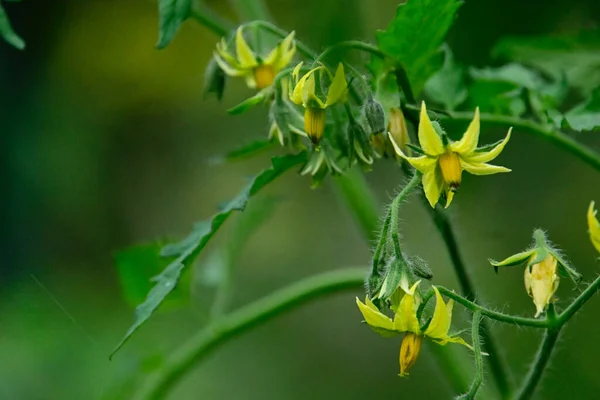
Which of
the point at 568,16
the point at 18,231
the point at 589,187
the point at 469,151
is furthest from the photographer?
the point at 18,231

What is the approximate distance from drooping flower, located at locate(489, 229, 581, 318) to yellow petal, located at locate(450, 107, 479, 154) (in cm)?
6

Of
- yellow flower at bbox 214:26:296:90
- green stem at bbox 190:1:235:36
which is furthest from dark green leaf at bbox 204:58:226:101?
green stem at bbox 190:1:235:36

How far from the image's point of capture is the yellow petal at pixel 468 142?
0.42 m

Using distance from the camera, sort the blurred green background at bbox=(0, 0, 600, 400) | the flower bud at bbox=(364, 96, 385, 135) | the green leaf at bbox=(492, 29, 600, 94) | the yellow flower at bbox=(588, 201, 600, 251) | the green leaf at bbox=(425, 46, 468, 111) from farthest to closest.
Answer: the blurred green background at bbox=(0, 0, 600, 400) < the green leaf at bbox=(492, 29, 600, 94) < the green leaf at bbox=(425, 46, 468, 111) < the flower bud at bbox=(364, 96, 385, 135) < the yellow flower at bbox=(588, 201, 600, 251)

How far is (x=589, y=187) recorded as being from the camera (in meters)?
1.68

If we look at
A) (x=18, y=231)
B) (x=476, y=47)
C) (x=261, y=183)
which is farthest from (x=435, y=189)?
(x=18, y=231)

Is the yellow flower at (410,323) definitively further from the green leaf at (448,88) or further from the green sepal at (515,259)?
the green leaf at (448,88)

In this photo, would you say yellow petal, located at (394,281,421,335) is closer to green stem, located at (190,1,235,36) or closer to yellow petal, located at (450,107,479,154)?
yellow petal, located at (450,107,479,154)

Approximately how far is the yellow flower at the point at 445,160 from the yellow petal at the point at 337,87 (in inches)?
2.0

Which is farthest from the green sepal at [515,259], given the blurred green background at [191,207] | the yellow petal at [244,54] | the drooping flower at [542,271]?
the blurred green background at [191,207]

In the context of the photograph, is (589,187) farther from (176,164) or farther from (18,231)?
(18,231)

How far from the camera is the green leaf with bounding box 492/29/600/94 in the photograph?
0.81 meters

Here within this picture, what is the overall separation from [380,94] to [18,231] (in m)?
1.75

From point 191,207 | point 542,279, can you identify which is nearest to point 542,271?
point 542,279
